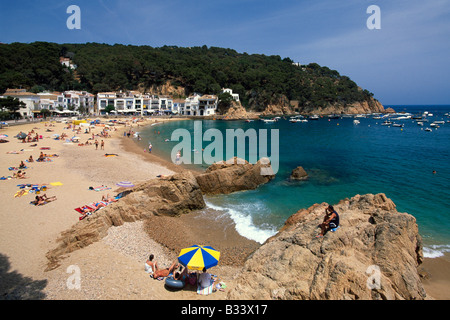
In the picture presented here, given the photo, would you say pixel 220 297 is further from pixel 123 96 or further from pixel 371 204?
pixel 123 96

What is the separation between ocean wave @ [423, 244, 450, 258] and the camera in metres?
12.4

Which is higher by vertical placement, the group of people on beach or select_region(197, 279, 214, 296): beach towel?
the group of people on beach

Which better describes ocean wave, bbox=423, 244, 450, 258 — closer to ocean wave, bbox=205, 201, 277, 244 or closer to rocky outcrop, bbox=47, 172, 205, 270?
ocean wave, bbox=205, 201, 277, 244

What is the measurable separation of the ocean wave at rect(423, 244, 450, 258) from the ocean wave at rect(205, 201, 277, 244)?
7.17 meters

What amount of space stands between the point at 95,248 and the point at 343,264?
31.3 ft

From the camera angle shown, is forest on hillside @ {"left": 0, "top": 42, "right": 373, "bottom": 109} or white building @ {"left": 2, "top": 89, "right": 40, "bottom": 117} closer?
white building @ {"left": 2, "top": 89, "right": 40, "bottom": 117}

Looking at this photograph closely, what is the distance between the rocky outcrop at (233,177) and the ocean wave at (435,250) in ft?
40.2

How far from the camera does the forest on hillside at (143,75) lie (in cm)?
8369

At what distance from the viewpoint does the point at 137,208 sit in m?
14.7
